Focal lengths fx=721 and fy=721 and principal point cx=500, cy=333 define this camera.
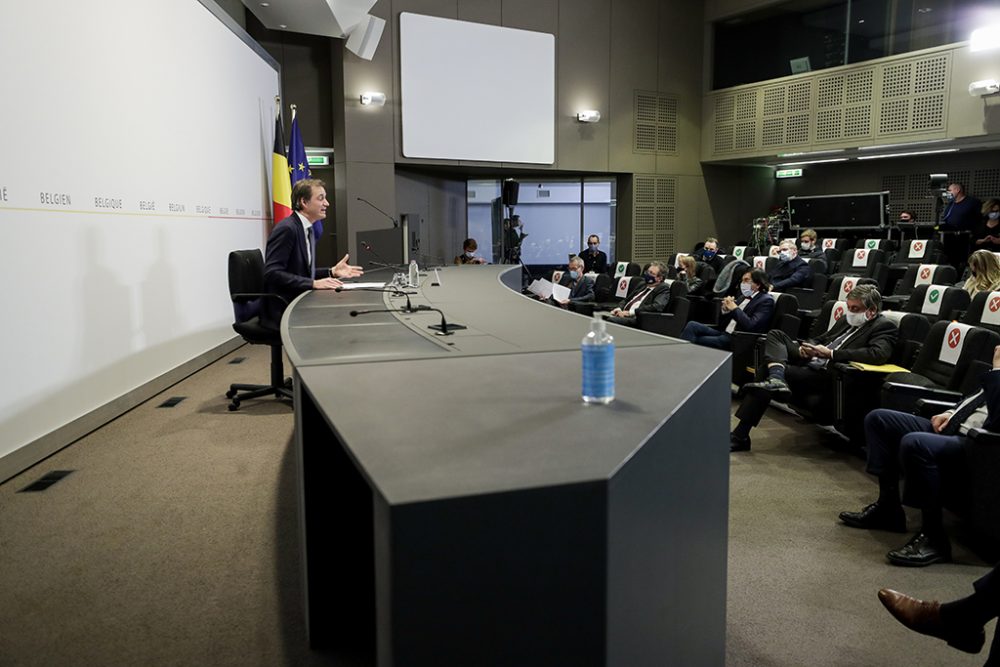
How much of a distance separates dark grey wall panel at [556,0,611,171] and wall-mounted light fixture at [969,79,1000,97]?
17.1 feet

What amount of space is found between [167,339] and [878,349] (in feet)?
16.7

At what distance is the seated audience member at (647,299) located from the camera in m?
7.21

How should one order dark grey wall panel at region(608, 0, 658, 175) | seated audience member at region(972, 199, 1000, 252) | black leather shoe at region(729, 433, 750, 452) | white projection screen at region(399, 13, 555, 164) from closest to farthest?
1. black leather shoe at region(729, 433, 750, 452)
2. seated audience member at region(972, 199, 1000, 252)
3. white projection screen at region(399, 13, 555, 164)
4. dark grey wall panel at region(608, 0, 658, 175)

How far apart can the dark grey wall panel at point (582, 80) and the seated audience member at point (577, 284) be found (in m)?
2.74

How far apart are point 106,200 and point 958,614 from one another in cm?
493

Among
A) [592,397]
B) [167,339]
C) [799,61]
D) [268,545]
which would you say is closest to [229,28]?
[167,339]

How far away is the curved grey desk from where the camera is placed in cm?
113

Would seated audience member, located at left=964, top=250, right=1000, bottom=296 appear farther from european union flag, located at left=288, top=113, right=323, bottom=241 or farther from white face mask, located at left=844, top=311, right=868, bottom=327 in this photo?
european union flag, located at left=288, top=113, right=323, bottom=241

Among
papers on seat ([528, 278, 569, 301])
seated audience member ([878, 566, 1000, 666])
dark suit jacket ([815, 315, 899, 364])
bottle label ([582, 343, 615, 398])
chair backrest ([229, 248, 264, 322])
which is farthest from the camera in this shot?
papers on seat ([528, 278, 569, 301])

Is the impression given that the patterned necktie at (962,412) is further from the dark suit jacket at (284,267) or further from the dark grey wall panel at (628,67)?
the dark grey wall panel at (628,67)

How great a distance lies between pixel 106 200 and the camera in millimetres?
4637

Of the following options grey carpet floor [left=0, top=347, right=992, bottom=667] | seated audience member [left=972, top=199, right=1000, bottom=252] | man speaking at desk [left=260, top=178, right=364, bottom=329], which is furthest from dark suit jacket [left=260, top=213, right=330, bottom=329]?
seated audience member [left=972, top=199, right=1000, bottom=252]

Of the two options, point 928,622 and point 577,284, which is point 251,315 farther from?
point 577,284

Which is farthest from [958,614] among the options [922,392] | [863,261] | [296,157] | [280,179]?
[296,157]
